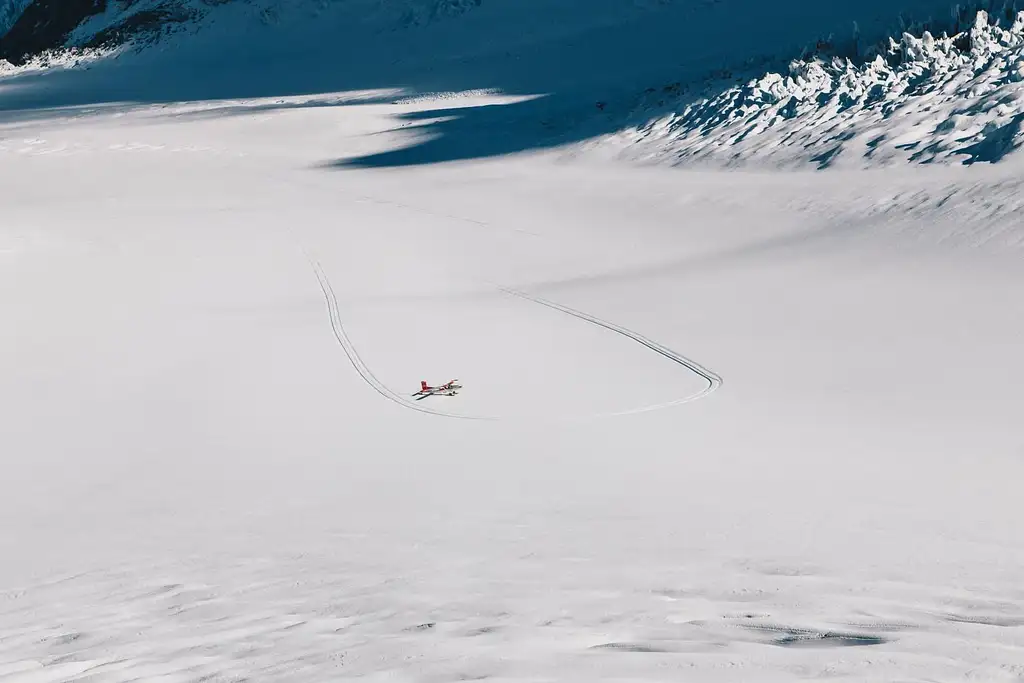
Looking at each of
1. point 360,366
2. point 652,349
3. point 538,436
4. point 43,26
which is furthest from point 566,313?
point 43,26

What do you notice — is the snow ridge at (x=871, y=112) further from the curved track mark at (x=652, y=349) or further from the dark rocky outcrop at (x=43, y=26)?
the dark rocky outcrop at (x=43, y=26)

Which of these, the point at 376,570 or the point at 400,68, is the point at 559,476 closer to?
the point at 376,570

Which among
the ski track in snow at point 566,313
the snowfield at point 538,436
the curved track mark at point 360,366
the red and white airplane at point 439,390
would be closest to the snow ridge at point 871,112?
the snowfield at point 538,436

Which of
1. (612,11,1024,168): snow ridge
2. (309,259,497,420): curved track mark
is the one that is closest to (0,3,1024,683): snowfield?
(309,259,497,420): curved track mark

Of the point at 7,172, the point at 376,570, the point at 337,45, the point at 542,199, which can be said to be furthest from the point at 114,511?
the point at 337,45

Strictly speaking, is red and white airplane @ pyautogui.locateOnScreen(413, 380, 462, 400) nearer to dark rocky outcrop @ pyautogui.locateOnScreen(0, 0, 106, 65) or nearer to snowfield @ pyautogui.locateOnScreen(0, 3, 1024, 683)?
snowfield @ pyautogui.locateOnScreen(0, 3, 1024, 683)
